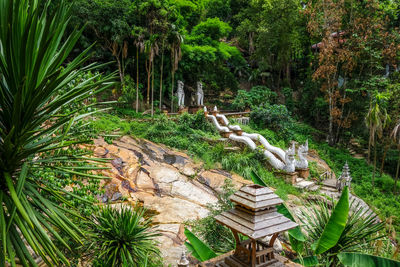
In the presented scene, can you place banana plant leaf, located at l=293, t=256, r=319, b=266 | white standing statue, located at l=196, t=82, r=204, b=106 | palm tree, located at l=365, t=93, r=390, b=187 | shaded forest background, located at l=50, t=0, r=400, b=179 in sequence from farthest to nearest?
white standing statue, located at l=196, t=82, r=204, b=106
shaded forest background, located at l=50, t=0, r=400, b=179
palm tree, located at l=365, t=93, r=390, b=187
banana plant leaf, located at l=293, t=256, r=319, b=266

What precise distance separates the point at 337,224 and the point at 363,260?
536 mm

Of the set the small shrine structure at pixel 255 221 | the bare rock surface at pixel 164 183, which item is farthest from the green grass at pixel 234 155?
the small shrine structure at pixel 255 221

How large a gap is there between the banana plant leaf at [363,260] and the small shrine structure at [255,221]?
84 cm

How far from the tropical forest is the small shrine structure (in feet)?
0.07

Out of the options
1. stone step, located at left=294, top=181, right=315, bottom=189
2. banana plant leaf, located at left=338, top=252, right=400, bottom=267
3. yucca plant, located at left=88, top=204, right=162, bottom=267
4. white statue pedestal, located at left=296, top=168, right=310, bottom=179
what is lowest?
stone step, located at left=294, top=181, right=315, bottom=189

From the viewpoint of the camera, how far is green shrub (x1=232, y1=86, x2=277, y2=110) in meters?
18.8

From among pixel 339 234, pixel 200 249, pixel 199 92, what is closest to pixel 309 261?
pixel 339 234

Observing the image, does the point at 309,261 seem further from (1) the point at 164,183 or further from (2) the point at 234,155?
(2) the point at 234,155

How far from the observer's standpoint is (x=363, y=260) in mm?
3238

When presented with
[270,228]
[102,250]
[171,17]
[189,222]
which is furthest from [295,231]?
[171,17]

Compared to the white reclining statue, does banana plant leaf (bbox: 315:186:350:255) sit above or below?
above

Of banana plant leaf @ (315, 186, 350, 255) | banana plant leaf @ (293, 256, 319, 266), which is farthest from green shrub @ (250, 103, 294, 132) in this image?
banana plant leaf @ (315, 186, 350, 255)

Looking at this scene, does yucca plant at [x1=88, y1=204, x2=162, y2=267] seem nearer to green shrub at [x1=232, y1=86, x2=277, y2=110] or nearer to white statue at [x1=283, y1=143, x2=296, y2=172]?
white statue at [x1=283, y1=143, x2=296, y2=172]

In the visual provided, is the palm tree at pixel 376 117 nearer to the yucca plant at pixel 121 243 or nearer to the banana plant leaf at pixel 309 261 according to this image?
the banana plant leaf at pixel 309 261
